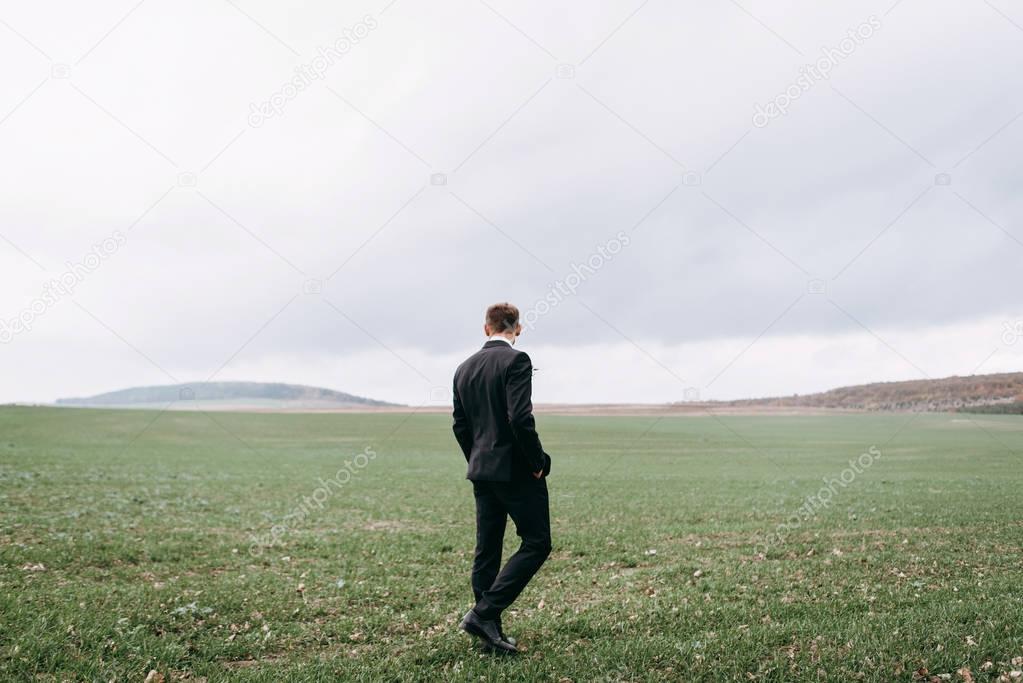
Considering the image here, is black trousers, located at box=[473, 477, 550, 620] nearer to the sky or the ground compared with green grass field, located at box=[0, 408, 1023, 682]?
nearer to the sky

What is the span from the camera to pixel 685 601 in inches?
413

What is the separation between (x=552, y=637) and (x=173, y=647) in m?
4.37

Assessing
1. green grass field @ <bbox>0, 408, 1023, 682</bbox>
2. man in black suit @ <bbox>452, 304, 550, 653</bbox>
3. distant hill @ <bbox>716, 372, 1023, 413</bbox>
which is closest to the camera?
man in black suit @ <bbox>452, 304, 550, 653</bbox>

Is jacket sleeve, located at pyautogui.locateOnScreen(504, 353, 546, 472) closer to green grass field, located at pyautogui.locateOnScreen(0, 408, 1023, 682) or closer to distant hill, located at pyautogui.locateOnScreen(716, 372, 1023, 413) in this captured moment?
green grass field, located at pyautogui.locateOnScreen(0, 408, 1023, 682)

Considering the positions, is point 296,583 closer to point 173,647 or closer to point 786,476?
point 173,647

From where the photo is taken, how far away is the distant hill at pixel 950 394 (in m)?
25.6

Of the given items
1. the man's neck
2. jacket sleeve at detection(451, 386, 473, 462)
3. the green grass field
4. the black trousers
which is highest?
the man's neck

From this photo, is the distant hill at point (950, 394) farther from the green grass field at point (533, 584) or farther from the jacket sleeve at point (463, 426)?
the jacket sleeve at point (463, 426)

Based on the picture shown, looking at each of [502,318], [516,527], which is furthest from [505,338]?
[516,527]

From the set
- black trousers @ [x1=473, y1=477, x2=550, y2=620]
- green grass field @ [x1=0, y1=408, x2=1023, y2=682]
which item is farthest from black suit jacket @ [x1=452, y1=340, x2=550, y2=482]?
green grass field @ [x1=0, y1=408, x2=1023, y2=682]

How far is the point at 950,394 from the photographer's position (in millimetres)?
32531

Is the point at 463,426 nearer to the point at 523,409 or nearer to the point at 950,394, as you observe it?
the point at 523,409

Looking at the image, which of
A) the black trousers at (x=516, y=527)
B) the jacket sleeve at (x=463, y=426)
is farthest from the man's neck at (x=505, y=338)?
the black trousers at (x=516, y=527)

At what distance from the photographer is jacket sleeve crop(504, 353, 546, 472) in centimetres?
730
